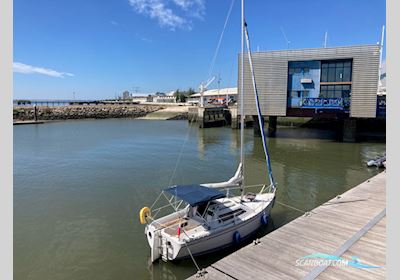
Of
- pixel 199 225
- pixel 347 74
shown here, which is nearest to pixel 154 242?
pixel 199 225

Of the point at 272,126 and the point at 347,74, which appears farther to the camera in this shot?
the point at 272,126

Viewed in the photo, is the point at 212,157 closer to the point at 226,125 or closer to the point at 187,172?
the point at 187,172

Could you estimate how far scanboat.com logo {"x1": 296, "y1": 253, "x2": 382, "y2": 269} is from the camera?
9.33m

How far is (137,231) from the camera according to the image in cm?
1529

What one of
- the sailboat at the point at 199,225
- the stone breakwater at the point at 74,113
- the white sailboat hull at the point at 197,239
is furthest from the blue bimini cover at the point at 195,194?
the stone breakwater at the point at 74,113

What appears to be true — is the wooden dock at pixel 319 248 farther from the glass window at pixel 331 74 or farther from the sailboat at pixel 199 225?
the glass window at pixel 331 74

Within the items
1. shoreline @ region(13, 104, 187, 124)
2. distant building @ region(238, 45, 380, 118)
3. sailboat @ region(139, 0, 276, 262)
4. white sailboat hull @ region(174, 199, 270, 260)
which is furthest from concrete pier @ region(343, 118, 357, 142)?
shoreline @ region(13, 104, 187, 124)

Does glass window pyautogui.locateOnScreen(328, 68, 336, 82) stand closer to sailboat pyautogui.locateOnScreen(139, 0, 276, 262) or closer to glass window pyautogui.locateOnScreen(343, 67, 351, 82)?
glass window pyautogui.locateOnScreen(343, 67, 351, 82)

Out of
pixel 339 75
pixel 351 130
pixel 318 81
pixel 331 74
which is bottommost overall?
pixel 351 130

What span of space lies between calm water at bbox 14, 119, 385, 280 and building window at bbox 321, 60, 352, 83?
411 inches

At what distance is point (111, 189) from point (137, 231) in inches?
326

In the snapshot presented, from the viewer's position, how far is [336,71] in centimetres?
4403

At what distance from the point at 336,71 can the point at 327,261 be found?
41447 mm

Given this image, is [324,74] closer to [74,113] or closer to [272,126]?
[272,126]
